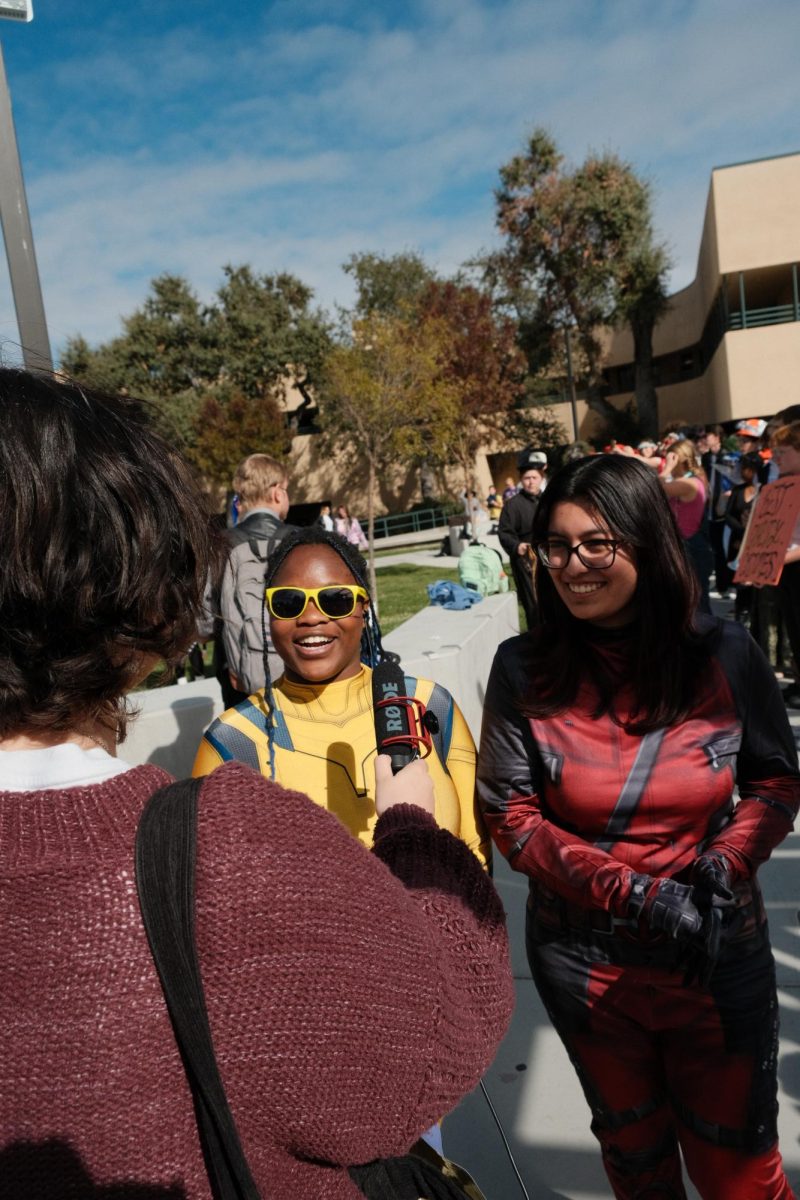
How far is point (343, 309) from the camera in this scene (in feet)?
111

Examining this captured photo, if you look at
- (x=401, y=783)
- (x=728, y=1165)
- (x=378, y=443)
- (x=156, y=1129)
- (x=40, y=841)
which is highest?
(x=378, y=443)

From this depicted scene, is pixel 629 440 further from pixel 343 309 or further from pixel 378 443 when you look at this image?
pixel 378 443

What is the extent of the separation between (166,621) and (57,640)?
4.7 inches

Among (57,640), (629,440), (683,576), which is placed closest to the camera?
(57,640)

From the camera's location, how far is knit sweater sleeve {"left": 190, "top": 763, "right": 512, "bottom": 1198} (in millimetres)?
736

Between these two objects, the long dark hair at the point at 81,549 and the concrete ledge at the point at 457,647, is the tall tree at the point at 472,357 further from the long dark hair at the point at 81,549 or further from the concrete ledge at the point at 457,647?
the long dark hair at the point at 81,549

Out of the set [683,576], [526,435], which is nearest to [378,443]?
[526,435]

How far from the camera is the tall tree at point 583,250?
115ft

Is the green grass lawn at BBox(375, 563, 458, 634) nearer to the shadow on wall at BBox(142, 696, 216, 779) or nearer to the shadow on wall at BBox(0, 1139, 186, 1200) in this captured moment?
the shadow on wall at BBox(142, 696, 216, 779)

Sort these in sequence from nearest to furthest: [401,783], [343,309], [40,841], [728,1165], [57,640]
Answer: [40,841], [57,640], [401,783], [728,1165], [343,309]

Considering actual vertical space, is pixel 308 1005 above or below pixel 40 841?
below

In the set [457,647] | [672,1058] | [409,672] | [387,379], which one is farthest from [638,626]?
[387,379]

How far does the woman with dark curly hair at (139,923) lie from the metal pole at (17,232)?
2469mm

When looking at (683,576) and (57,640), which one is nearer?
(57,640)
